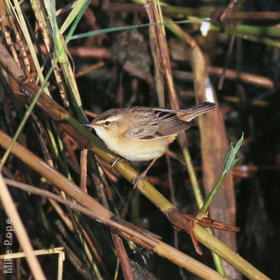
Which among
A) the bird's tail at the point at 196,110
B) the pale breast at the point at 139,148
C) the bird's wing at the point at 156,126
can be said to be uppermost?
the bird's tail at the point at 196,110

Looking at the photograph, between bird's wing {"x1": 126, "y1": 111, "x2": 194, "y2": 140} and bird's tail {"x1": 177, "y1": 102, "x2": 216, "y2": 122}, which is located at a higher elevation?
bird's tail {"x1": 177, "y1": 102, "x2": 216, "y2": 122}

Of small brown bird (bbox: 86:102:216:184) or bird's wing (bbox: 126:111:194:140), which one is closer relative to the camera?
small brown bird (bbox: 86:102:216:184)

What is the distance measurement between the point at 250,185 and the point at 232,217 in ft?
4.96

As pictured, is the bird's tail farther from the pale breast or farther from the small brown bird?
the pale breast

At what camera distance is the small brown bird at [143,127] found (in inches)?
126

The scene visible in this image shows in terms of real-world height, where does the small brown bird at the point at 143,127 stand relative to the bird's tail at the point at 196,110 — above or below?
below

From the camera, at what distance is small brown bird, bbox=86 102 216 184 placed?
3.21 m

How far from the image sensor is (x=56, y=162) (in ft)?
10.4

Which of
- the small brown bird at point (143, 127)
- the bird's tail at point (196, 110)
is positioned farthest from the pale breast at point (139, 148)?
the bird's tail at point (196, 110)

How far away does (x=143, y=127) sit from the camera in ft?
11.3

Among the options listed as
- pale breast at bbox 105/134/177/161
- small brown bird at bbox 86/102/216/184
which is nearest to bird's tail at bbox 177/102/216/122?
small brown bird at bbox 86/102/216/184

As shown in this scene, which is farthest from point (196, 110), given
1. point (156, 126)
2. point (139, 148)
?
point (139, 148)

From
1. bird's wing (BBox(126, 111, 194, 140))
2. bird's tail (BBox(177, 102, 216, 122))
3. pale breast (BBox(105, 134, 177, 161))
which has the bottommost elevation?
pale breast (BBox(105, 134, 177, 161))

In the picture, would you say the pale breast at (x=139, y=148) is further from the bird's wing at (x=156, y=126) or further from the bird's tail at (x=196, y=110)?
the bird's tail at (x=196, y=110)
